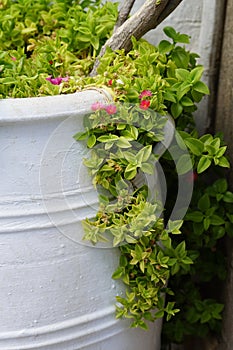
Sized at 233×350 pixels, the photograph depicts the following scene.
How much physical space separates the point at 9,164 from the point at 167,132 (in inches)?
13.4

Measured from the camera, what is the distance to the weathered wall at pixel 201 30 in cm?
175

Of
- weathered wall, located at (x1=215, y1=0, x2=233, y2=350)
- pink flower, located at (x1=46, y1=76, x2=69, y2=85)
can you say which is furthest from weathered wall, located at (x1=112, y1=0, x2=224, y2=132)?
pink flower, located at (x1=46, y1=76, x2=69, y2=85)

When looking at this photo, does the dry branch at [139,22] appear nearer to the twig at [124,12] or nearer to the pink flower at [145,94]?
the twig at [124,12]

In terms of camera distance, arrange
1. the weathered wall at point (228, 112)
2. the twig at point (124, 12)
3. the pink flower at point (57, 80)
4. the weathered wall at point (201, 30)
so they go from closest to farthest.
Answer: the pink flower at point (57, 80) < the twig at point (124, 12) < the weathered wall at point (228, 112) < the weathered wall at point (201, 30)

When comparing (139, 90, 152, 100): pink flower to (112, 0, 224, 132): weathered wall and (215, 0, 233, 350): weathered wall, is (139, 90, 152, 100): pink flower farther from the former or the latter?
(112, 0, 224, 132): weathered wall

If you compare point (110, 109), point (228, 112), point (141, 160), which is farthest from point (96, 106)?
point (228, 112)

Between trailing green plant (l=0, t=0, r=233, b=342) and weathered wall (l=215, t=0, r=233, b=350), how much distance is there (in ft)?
0.13

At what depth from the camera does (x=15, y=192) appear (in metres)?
1.18

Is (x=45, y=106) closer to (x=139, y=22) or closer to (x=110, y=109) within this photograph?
(x=110, y=109)

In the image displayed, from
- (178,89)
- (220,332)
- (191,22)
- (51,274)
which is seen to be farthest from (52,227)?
(191,22)

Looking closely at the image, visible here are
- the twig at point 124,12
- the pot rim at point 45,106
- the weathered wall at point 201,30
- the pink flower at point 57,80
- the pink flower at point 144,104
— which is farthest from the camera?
the weathered wall at point 201,30

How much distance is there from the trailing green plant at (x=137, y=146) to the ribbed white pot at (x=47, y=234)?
4 centimetres

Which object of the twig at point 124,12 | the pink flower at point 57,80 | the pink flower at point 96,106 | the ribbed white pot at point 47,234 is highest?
the twig at point 124,12

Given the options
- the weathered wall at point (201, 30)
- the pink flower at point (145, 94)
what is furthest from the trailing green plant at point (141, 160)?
the weathered wall at point (201, 30)
